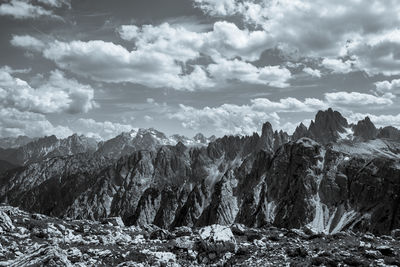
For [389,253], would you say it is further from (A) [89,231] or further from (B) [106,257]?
(A) [89,231]

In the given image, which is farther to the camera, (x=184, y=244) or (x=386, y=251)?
(x=184, y=244)

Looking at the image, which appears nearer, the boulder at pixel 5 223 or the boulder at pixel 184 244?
the boulder at pixel 184 244

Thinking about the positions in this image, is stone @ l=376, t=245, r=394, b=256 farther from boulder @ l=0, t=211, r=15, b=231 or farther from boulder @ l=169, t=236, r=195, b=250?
boulder @ l=0, t=211, r=15, b=231

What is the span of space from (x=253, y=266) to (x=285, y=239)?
32.8ft


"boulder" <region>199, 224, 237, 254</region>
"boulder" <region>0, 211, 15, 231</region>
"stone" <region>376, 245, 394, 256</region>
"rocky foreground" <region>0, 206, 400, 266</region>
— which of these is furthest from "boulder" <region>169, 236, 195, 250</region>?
"boulder" <region>0, 211, 15, 231</region>

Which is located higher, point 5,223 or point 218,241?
point 5,223

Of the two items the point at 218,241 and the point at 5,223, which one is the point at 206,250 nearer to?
the point at 218,241

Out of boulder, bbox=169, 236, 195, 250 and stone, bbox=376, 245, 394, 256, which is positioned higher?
stone, bbox=376, 245, 394, 256

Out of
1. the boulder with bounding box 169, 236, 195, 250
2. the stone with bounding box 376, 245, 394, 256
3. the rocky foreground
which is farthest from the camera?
the boulder with bounding box 169, 236, 195, 250

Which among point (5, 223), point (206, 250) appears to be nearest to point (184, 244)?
point (206, 250)

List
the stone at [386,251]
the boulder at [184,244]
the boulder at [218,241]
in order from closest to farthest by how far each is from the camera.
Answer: the stone at [386,251] → the boulder at [218,241] → the boulder at [184,244]

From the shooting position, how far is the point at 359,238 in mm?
32156

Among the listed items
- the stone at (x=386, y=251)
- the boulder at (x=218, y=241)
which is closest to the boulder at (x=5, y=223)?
the boulder at (x=218, y=241)

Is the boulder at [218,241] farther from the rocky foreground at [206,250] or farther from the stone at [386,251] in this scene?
the stone at [386,251]
